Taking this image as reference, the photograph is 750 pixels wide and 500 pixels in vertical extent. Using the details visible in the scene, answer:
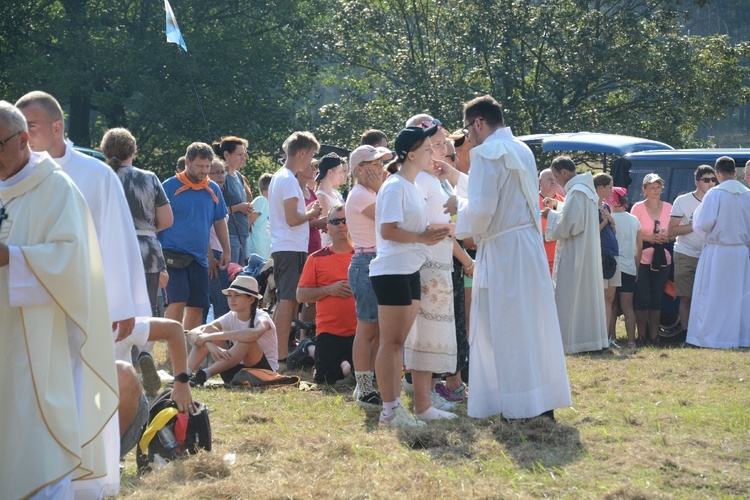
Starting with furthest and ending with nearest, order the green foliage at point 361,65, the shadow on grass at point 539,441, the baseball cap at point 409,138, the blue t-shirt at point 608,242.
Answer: the green foliage at point 361,65 → the blue t-shirt at point 608,242 → the baseball cap at point 409,138 → the shadow on grass at point 539,441

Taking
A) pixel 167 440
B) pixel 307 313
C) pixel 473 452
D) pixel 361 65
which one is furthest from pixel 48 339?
pixel 361 65

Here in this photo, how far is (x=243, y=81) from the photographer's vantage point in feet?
83.8

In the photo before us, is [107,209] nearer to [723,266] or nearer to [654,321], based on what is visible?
[723,266]

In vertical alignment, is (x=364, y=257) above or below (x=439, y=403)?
above

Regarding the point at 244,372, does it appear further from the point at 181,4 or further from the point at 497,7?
the point at 181,4

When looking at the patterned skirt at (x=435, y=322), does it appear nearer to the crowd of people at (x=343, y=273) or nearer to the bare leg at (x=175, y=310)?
the crowd of people at (x=343, y=273)

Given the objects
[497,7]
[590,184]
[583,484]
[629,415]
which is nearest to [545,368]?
[629,415]

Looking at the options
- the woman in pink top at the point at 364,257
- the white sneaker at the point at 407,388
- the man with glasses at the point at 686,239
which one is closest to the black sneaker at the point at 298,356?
the white sneaker at the point at 407,388

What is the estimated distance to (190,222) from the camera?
8.98 meters

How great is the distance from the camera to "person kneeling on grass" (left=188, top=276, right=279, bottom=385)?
8352mm

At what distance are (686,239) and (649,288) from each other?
2.32 feet

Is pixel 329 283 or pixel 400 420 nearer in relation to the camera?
pixel 400 420

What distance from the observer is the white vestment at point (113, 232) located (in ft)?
16.9

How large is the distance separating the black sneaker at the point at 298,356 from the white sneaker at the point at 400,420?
2.58 m
